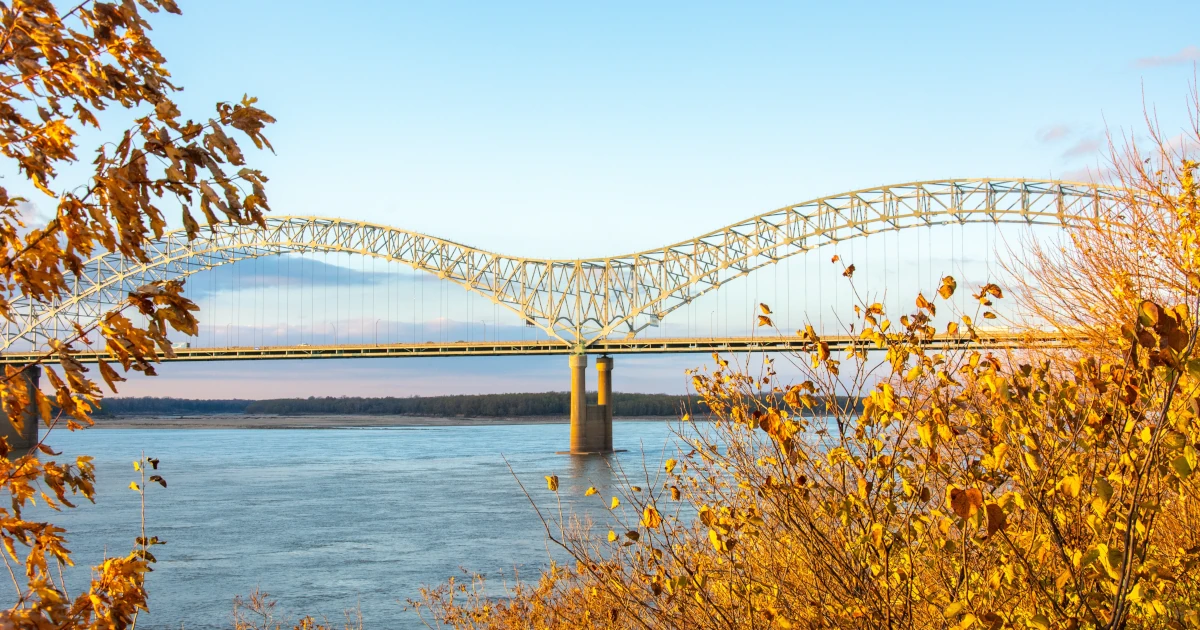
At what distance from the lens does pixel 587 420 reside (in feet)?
218

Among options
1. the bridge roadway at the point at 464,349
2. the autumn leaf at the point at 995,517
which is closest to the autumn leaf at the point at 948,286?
the autumn leaf at the point at 995,517

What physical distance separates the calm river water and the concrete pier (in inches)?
334

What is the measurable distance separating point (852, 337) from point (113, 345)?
12.6ft

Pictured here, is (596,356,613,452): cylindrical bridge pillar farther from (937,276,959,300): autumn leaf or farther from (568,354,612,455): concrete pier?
(937,276,959,300): autumn leaf

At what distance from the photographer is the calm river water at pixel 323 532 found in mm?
19578

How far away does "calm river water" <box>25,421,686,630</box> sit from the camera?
64.2 feet

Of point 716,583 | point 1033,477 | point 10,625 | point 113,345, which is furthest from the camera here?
point 716,583

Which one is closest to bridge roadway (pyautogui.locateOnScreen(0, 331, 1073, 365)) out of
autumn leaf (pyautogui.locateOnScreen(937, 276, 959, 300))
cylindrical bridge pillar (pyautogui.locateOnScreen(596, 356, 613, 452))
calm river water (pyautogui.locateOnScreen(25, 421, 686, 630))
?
cylindrical bridge pillar (pyautogui.locateOnScreen(596, 356, 613, 452))

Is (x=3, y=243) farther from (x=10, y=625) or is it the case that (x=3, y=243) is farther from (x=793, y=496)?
(x=793, y=496)

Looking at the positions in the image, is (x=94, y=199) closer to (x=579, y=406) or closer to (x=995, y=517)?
(x=995, y=517)

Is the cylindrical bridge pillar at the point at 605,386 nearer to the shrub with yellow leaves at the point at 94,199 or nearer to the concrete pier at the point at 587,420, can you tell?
the concrete pier at the point at 587,420

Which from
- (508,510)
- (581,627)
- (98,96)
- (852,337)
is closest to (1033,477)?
(852,337)

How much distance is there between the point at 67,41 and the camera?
144 inches

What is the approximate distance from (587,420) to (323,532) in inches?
1504
